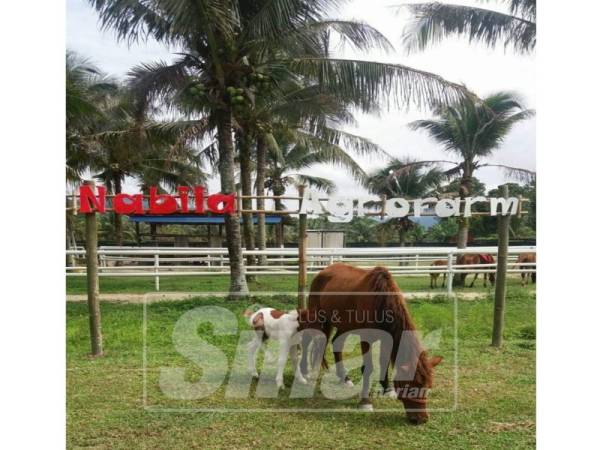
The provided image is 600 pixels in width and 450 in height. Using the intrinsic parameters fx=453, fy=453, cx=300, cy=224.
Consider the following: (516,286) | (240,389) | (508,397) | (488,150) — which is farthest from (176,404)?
(488,150)

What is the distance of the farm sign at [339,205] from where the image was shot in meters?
4.86

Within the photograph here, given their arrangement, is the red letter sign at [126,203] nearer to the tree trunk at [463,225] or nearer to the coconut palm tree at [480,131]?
the tree trunk at [463,225]

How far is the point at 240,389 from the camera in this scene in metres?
4.12

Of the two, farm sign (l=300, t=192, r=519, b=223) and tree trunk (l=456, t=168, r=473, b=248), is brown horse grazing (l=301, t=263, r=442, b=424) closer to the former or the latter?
farm sign (l=300, t=192, r=519, b=223)

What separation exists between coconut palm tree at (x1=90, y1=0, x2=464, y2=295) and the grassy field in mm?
2562

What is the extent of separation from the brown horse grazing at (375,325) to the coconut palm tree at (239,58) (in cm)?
294

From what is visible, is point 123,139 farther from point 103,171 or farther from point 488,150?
point 488,150

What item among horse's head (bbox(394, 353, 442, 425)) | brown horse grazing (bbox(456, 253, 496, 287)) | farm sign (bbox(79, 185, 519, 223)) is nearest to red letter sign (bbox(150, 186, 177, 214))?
farm sign (bbox(79, 185, 519, 223))

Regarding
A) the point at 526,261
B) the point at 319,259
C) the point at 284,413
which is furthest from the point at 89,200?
the point at 526,261

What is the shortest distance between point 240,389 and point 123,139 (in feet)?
28.6

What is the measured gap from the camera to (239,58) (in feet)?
22.7

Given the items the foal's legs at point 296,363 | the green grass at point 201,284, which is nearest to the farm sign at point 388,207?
the foal's legs at point 296,363

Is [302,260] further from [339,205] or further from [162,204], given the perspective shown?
[162,204]

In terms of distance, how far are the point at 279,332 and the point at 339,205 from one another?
5.16ft
